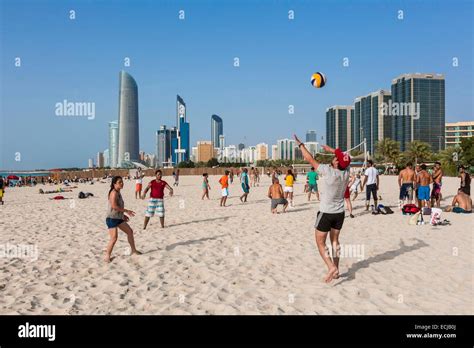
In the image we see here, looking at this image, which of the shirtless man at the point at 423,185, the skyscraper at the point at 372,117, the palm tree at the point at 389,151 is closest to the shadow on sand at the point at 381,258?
the shirtless man at the point at 423,185

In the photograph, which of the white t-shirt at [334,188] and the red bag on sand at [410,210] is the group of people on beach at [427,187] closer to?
the red bag on sand at [410,210]

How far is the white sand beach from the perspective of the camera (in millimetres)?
4180

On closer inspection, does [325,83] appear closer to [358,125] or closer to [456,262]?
[456,262]

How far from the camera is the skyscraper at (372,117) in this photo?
367 feet

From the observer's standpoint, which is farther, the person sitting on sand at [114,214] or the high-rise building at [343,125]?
the high-rise building at [343,125]

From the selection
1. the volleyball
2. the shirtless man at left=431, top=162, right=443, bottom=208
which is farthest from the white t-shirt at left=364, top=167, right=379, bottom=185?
the volleyball

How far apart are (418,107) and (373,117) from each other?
15916 mm

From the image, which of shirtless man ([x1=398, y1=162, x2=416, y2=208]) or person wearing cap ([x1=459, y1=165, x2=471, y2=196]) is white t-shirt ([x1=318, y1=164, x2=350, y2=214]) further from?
person wearing cap ([x1=459, y1=165, x2=471, y2=196])

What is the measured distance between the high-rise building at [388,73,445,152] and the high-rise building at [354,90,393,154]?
230 cm

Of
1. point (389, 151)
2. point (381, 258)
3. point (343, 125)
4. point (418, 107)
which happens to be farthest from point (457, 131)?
point (381, 258)

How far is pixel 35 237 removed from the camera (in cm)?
817

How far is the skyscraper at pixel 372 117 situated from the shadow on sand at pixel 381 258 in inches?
4092

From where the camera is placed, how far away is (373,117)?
384ft
